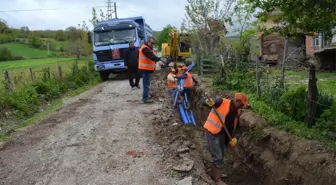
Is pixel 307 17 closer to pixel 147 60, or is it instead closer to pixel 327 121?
pixel 327 121

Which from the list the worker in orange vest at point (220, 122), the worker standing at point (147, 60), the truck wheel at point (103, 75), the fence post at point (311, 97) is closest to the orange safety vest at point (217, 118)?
the worker in orange vest at point (220, 122)

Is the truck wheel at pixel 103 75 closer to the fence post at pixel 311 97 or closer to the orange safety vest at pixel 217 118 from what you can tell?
the orange safety vest at pixel 217 118

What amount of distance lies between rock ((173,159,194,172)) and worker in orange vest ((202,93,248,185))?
0.42 metres

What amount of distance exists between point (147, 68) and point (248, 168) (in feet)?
14.5

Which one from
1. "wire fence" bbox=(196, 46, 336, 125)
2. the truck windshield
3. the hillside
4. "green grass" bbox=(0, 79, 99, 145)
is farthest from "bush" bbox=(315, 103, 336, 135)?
the hillside

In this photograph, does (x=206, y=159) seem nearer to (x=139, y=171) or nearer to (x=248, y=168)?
(x=248, y=168)

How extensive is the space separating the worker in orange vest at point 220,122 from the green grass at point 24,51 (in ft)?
203

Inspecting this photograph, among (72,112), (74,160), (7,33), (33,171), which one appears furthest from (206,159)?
(7,33)

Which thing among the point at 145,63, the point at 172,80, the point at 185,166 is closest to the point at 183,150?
the point at 185,166

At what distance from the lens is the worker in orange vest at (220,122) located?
18.2 feet

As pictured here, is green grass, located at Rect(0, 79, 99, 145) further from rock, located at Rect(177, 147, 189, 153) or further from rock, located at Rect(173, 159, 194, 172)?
rock, located at Rect(173, 159, 194, 172)

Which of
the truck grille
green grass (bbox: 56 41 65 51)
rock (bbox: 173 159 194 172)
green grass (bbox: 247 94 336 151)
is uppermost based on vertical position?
green grass (bbox: 56 41 65 51)

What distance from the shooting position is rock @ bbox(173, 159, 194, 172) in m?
5.68

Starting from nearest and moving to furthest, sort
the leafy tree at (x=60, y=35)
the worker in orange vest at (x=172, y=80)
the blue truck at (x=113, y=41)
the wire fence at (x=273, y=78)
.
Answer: the wire fence at (x=273, y=78) → the worker in orange vest at (x=172, y=80) → the blue truck at (x=113, y=41) → the leafy tree at (x=60, y=35)
